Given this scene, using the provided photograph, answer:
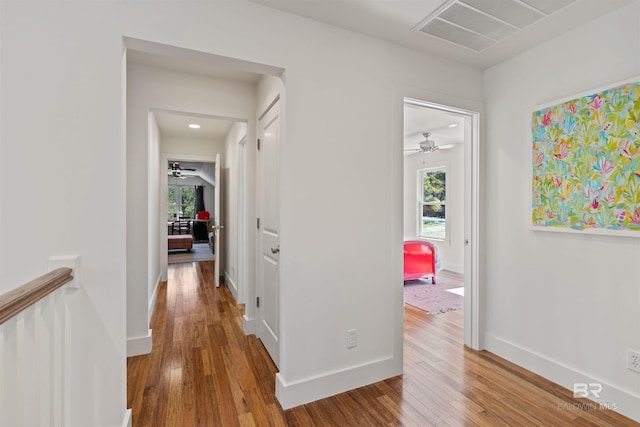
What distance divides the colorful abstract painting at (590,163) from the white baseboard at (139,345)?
3282 millimetres

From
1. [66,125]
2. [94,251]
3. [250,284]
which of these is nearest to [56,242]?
[94,251]

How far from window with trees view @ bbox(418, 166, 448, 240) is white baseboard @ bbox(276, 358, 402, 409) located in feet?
15.0

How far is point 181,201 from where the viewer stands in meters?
13.5

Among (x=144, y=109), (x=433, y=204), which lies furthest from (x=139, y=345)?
(x=433, y=204)

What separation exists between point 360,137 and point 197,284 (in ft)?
13.3

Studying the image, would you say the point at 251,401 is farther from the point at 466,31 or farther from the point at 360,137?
the point at 466,31

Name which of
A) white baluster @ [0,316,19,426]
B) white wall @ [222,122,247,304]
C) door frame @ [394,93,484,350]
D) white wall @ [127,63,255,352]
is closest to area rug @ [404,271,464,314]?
door frame @ [394,93,484,350]

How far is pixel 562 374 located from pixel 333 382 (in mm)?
1627

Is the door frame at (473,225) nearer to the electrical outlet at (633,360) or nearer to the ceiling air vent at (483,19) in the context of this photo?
the ceiling air vent at (483,19)

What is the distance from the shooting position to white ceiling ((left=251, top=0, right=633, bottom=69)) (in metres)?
1.84

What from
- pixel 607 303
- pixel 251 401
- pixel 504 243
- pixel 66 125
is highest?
pixel 66 125

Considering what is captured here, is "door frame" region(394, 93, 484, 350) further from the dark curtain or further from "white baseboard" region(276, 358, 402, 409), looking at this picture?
the dark curtain

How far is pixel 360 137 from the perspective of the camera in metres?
2.19

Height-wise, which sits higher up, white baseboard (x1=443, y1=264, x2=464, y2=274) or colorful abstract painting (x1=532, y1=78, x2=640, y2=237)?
colorful abstract painting (x1=532, y1=78, x2=640, y2=237)
